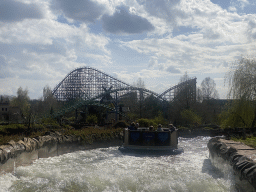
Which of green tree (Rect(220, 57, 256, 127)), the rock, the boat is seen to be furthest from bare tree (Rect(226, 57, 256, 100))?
the rock

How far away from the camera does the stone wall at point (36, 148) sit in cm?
753

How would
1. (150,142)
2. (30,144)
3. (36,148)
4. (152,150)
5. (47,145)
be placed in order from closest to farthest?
(30,144)
(36,148)
(47,145)
(152,150)
(150,142)

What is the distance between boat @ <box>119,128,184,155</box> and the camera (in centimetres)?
1288

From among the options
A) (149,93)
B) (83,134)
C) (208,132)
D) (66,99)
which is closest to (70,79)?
(66,99)

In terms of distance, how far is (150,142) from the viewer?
1313 centimetres

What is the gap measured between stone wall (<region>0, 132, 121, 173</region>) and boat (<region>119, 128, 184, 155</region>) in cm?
232

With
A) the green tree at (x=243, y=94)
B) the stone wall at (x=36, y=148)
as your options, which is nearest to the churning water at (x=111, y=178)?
the stone wall at (x=36, y=148)

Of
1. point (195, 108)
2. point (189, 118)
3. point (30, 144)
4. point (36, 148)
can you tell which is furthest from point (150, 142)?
point (195, 108)

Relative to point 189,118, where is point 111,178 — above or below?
below

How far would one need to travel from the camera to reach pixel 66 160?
1025 cm

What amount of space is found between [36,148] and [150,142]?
557cm

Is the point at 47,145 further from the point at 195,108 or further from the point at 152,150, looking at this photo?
the point at 195,108

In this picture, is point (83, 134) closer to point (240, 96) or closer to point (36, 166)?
point (36, 166)

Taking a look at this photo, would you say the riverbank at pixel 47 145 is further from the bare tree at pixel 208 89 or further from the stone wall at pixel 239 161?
the bare tree at pixel 208 89
